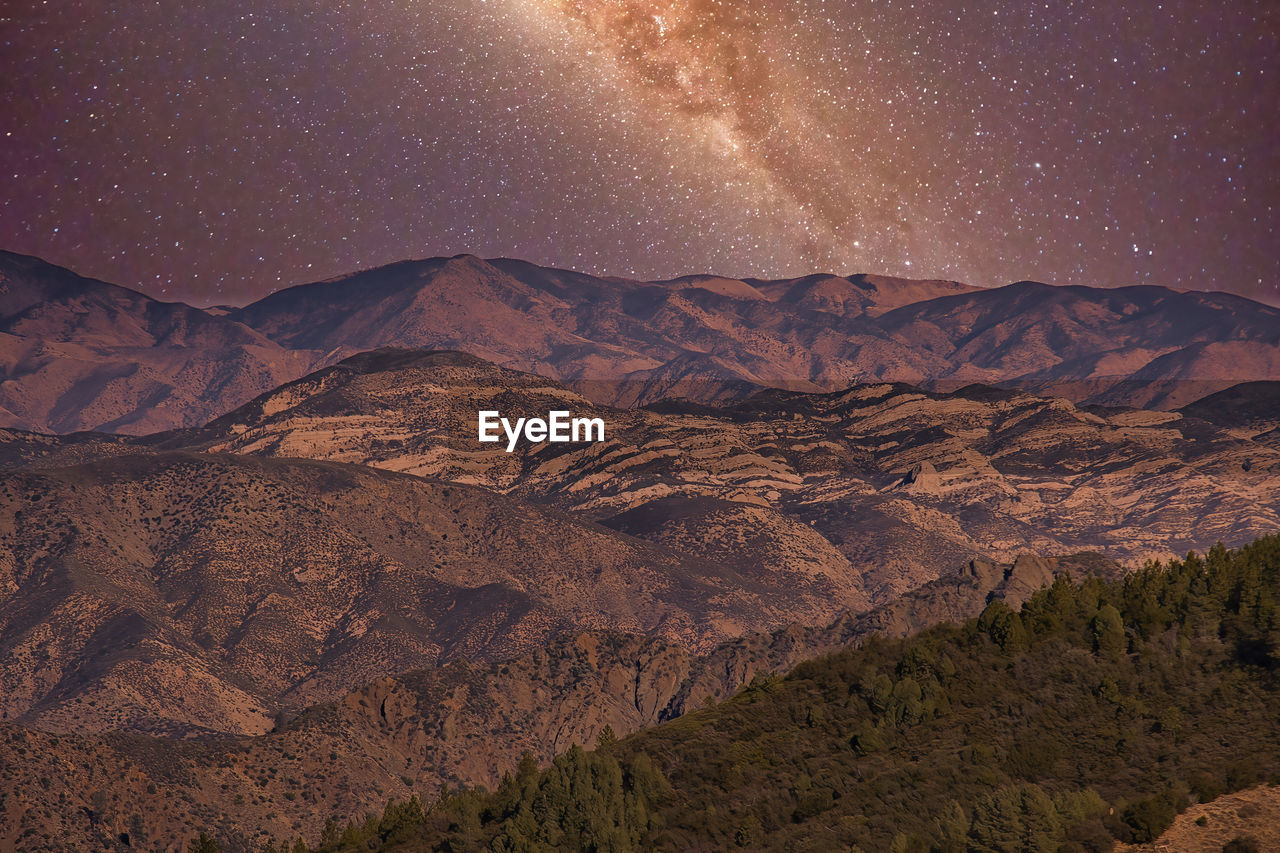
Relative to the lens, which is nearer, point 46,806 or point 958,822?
point 958,822

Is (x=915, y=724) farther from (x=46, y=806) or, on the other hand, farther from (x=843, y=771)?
Answer: (x=46, y=806)

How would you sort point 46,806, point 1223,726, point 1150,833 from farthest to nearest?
point 46,806
point 1223,726
point 1150,833

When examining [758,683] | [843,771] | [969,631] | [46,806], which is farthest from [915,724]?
[46,806]

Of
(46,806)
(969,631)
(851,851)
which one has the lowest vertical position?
(46,806)

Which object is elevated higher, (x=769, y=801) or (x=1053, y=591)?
(x=1053, y=591)

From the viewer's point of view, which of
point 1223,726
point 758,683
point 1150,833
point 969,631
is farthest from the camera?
point 758,683

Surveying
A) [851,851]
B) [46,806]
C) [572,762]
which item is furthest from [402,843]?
[46,806]
